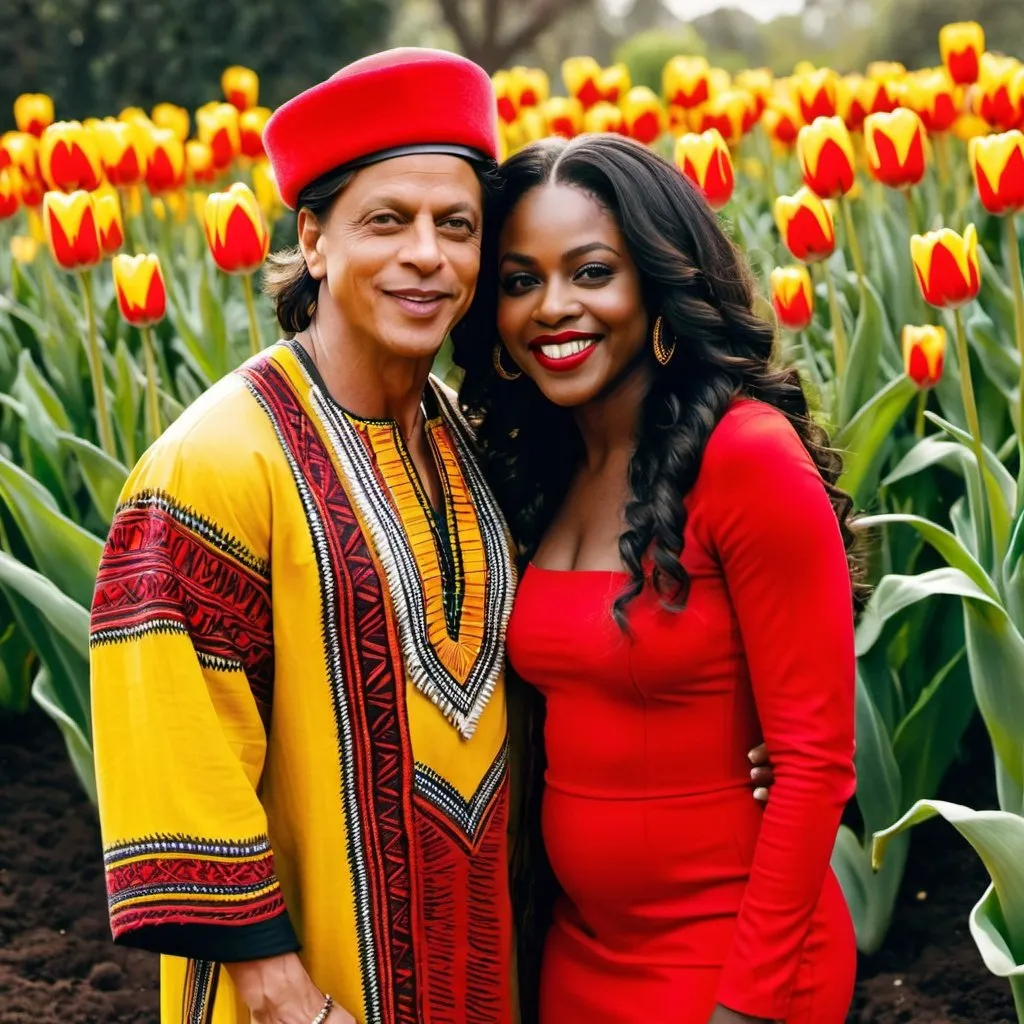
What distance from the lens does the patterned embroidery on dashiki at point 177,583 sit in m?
1.84

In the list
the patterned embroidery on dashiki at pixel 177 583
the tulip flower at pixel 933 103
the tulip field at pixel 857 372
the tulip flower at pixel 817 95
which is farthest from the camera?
the tulip flower at pixel 817 95

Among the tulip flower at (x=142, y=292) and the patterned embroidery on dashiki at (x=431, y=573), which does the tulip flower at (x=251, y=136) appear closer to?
the tulip flower at (x=142, y=292)

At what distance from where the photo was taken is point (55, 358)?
3.90 metres

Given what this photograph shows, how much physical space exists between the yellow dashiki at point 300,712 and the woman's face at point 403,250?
140 millimetres

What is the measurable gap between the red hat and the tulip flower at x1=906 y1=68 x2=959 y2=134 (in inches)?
90.8

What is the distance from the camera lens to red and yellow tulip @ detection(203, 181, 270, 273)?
3068 mm

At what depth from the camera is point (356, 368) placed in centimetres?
209

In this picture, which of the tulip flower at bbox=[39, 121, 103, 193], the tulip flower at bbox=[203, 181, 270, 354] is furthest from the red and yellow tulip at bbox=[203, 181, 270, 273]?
the tulip flower at bbox=[39, 121, 103, 193]

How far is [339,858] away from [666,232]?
980mm

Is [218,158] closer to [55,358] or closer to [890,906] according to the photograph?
[55,358]

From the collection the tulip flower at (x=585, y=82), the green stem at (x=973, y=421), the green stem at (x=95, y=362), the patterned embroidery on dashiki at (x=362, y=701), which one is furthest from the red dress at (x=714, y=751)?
the tulip flower at (x=585, y=82)

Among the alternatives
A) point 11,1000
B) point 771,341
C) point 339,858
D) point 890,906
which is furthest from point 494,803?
point 11,1000

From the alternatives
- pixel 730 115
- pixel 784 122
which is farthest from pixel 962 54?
pixel 730 115

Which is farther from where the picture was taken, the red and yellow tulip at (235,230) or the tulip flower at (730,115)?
the tulip flower at (730,115)
